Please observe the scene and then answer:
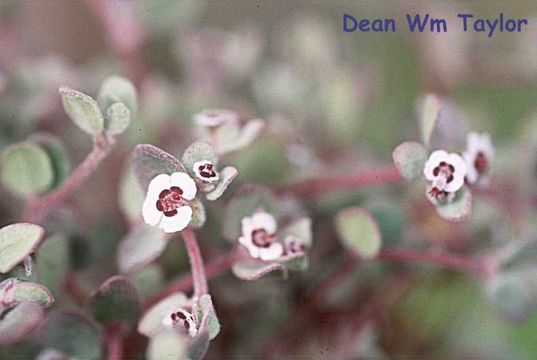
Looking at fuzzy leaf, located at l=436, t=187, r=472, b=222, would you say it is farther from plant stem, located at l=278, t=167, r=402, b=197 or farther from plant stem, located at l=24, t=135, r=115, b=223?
plant stem, located at l=24, t=135, r=115, b=223

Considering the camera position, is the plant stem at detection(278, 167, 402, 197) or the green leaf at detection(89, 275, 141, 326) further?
the plant stem at detection(278, 167, 402, 197)

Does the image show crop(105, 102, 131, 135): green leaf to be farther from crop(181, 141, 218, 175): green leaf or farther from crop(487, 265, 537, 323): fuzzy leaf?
crop(487, 265, 537, 323): fuzzy leaf

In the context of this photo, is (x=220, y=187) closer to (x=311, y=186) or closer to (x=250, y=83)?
(x=311, y=186)

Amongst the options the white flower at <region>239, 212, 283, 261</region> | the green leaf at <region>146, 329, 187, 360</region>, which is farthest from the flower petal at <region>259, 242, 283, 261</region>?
the green leaf at <region>146, 329, 187, 360</region>

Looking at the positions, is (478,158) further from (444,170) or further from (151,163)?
(151,163)

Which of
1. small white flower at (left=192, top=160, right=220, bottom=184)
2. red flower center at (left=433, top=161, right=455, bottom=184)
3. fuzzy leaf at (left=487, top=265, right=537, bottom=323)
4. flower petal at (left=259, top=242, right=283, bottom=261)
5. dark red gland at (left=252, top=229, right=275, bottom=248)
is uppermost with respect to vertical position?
small white flower at (left=192, top=160, right=220, bottom=184)

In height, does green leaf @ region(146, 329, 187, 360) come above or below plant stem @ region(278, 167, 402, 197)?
below

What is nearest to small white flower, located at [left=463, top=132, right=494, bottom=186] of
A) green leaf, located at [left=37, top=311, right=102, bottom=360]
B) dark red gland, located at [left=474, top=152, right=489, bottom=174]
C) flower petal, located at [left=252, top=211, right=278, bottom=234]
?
dark red gland, located at [left=474, top=152, right=489, bottom=174]

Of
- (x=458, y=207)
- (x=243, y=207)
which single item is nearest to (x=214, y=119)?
(x=243, y=207)
